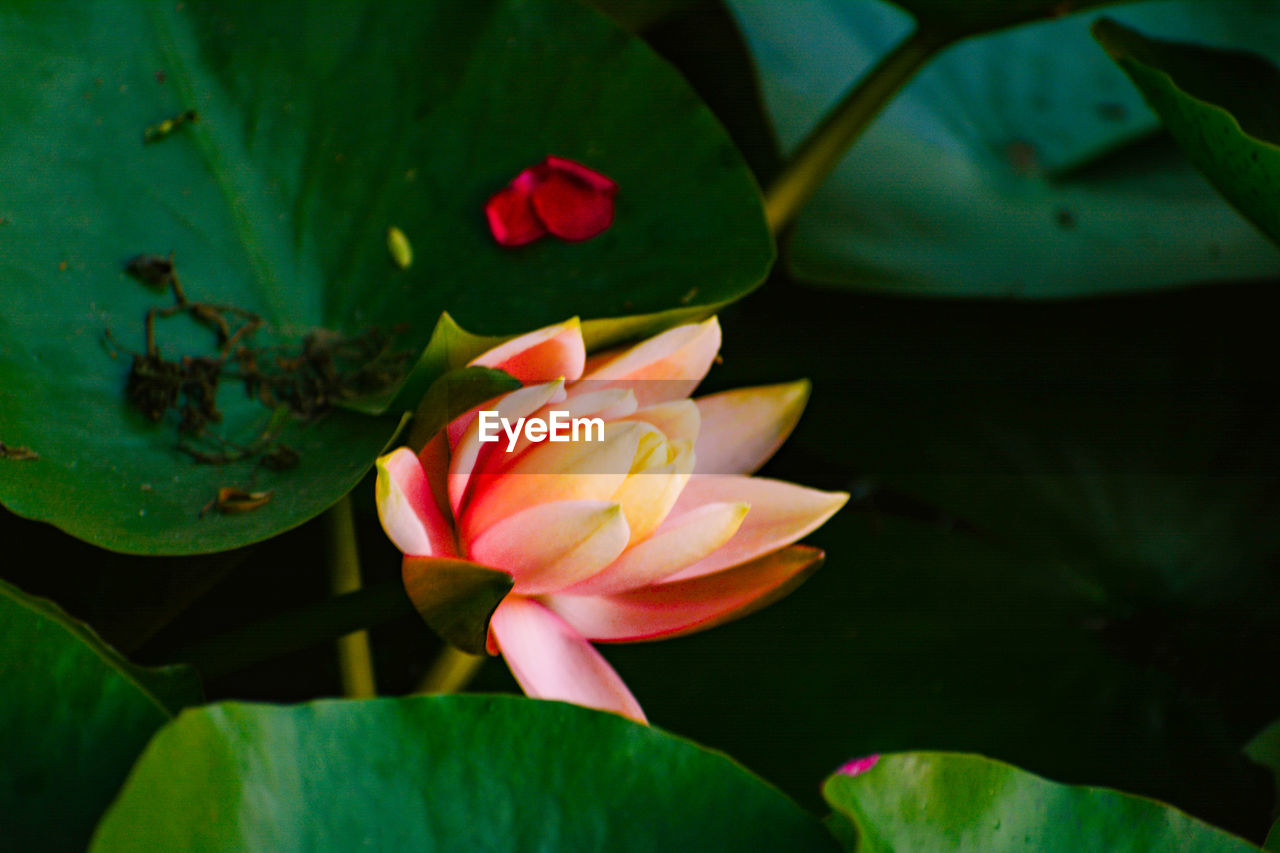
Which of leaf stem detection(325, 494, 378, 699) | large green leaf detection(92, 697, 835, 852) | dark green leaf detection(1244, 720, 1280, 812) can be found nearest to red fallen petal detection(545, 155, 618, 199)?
leaf stem detection(325, 494, 378, 699)

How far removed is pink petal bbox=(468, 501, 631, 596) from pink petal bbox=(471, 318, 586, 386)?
0.26 ft

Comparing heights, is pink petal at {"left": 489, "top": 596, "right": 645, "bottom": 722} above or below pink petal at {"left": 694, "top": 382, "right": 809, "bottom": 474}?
below

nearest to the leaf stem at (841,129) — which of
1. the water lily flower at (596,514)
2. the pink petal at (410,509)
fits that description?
the water lily flower at (596,514)

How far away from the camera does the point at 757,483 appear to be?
1.66ft

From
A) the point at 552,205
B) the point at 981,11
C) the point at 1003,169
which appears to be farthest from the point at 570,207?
the point at 1003,169

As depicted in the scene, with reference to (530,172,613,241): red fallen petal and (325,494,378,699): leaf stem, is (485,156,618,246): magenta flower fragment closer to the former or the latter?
(530,172,613,241): red fallen petal

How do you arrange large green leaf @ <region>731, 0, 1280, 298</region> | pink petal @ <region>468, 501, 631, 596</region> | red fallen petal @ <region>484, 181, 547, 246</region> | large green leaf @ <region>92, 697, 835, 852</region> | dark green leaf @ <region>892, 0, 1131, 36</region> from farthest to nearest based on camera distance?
large green leaf @ <region>731, 0, 1280, 298</region> < dark green leaf @ <region>892, 0, 1131, 36</region> < red fallen petal @ <region>484, 181, 547, 246</region> < pink petal @ <region>468, 501, 631, 596</region> < large green leaf @ <region>92, 697, 835, 852</region>

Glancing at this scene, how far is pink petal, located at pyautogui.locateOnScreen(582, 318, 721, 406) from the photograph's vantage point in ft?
1.60

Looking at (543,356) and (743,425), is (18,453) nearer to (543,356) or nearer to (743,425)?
(543,356)

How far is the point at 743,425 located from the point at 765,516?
0.23ft

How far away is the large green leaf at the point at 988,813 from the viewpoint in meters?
0.37

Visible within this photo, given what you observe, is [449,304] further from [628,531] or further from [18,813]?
[18,813]

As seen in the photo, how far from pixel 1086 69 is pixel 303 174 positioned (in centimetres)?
89

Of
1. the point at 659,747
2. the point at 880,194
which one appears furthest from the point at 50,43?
the point at 880,194
